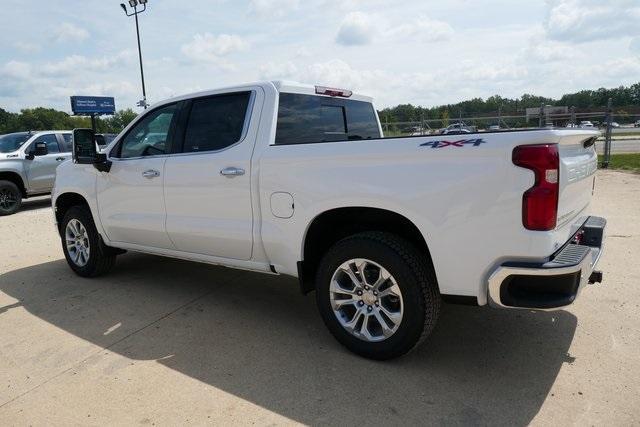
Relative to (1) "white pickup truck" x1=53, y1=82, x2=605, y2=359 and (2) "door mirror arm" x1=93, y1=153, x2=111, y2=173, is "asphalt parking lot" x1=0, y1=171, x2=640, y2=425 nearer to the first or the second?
(1) "white pickup truck" x1=53, y1=82, x2=605, y2=359

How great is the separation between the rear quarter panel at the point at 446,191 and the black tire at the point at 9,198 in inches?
370

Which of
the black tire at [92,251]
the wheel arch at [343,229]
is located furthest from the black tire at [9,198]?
the wheel arch at [343,229]

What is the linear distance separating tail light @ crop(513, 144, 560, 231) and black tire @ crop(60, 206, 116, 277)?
4.15m

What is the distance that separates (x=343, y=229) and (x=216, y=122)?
139 cm

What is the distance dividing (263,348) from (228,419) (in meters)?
0.83

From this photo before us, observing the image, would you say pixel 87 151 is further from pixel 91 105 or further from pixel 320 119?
pixel 91 105

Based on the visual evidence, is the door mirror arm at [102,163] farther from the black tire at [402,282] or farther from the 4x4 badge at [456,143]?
the 4x4 badge at [456,143]

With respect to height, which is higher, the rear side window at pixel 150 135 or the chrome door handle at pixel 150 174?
the rear side window at pixel 150 135

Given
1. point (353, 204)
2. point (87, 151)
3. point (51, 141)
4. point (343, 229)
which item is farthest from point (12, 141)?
point (353, 204)

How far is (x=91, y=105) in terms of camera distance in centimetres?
2934

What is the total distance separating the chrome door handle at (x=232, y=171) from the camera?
358 cm

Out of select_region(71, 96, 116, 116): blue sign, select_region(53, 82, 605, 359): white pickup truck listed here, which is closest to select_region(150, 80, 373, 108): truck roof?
select_region(53, 82, 605, 359): white pickup truck

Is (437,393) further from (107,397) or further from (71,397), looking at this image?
(71,397)

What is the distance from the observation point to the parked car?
10289mm
